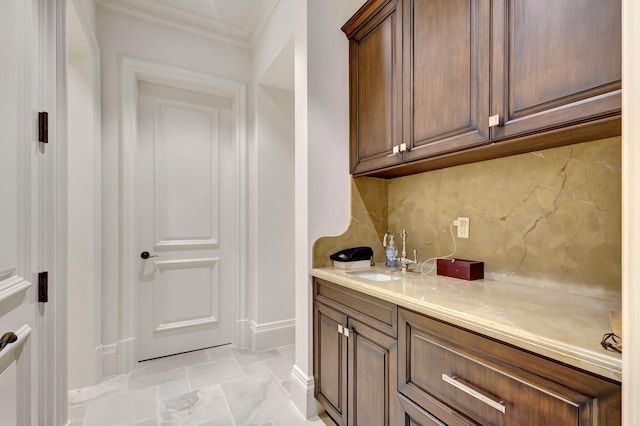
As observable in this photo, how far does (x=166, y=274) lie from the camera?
8.89ft

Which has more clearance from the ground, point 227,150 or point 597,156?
point 227,150

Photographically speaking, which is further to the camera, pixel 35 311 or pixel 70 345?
pixel 70 345

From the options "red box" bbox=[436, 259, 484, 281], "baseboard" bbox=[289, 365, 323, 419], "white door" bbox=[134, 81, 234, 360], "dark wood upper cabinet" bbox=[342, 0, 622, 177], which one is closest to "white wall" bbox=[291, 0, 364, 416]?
"baseboard" bbox=[289, 365, 323, 419]

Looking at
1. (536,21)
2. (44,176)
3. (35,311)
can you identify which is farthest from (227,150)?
(536,21)

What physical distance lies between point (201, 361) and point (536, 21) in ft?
9.99

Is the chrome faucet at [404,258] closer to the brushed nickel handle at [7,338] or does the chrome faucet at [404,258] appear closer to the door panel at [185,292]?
the brushed nickel handle at [7,338]

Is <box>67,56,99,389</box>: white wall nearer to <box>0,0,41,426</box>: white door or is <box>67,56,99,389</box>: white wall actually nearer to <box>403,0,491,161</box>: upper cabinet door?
<box>0,0,41,426</box>: white door

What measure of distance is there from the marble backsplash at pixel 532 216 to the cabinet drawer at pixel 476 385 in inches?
24.6

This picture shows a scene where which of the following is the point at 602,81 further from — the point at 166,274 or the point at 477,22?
the point at 166,274

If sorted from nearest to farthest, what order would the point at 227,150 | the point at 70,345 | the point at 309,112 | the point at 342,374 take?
the point at 342,374 → the point at 309,112 → the point at 70,345 → the point at 227,150

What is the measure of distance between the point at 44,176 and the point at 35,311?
21.4 inches

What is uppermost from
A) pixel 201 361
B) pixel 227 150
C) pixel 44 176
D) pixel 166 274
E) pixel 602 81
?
pixel 227 150

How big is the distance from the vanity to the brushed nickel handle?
1241 millimetres

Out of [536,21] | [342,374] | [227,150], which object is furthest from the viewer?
[227,150]
